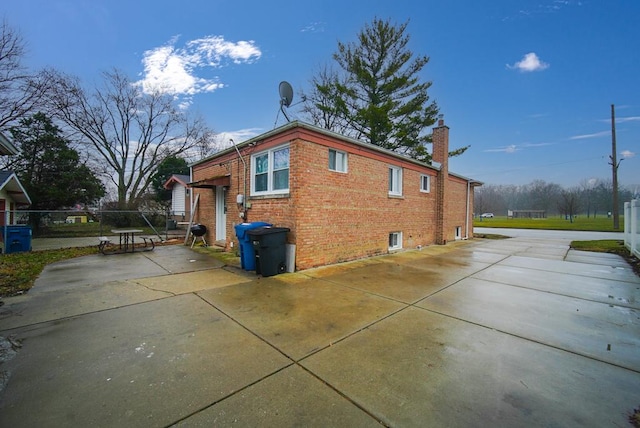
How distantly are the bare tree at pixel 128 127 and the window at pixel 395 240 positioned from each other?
2243 centimetres

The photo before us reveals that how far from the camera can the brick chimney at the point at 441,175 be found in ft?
39.6

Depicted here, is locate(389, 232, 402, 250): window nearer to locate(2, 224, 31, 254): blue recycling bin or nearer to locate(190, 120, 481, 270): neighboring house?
locate(190, 120, 481, 270): neighboring house

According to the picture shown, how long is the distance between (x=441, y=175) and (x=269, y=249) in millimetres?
9863

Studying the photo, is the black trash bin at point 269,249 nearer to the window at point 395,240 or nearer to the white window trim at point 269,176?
the white window trim at point 269,176

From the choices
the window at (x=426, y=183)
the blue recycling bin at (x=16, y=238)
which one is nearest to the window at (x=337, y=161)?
the window at (x=426, y=183)

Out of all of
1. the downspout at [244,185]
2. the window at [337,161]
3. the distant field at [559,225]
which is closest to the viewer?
the window at [337,161]

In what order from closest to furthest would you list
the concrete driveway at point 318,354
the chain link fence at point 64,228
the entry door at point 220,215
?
the concrete driveway at point 318,354 < the chain link fence at point 64,228 < the entry door at point 220,215

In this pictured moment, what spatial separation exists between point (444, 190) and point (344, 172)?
7.10 metres

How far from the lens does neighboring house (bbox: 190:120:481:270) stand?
6590 millimetres

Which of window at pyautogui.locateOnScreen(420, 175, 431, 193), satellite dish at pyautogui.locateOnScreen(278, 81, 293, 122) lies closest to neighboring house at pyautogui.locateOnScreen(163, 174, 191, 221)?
satellite dish at pyautogui.locateOnScreen(278, 81, 293, 122)

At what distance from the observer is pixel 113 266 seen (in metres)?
6.82

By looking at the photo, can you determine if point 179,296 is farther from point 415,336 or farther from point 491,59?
point 491,59

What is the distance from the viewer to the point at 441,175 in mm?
12289

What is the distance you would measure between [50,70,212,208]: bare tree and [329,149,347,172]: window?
21855mm
